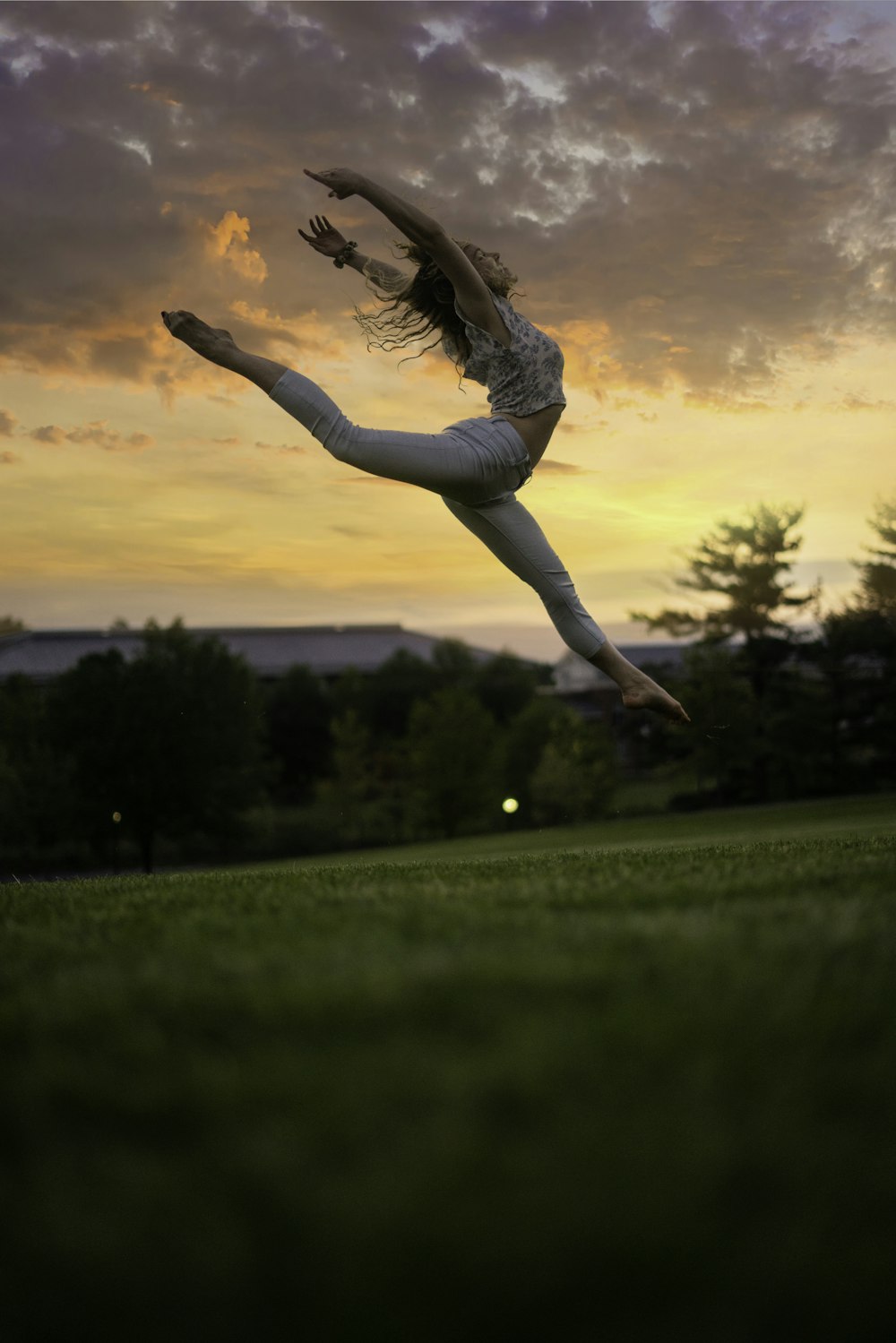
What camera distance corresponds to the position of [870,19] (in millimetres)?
9578

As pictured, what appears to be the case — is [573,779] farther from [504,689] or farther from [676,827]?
[676,827]

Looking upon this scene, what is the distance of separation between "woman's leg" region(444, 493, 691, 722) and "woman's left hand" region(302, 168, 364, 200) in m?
1.18

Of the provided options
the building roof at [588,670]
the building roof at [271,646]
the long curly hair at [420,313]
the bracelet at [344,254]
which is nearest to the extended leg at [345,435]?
the long curly hair at [420,313]

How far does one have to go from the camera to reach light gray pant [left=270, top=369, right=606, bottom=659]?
12.6ft

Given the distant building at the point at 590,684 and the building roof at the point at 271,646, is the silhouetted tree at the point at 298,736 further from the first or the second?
the building roof at the point at 271,646

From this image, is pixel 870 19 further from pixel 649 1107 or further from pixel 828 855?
pixel 649 1107

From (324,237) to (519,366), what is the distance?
1.25 m

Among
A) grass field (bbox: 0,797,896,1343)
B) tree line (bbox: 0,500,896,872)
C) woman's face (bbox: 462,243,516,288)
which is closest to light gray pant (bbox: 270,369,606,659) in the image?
woman's face (bbox: 462,243,516,288)

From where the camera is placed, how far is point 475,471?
157 inches

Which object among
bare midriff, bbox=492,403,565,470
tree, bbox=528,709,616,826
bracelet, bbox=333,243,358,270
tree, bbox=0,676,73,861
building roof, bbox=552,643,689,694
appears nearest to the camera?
bare midriff, bbox=492,403,565,470

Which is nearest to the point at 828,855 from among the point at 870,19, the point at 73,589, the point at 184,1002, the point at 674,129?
the point at 184,1002

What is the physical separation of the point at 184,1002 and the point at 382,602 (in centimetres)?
5848

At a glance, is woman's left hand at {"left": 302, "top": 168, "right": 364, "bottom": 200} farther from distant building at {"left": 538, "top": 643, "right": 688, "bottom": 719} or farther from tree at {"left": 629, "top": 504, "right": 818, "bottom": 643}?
distant building at {"left": 538, "top": 643, "right": 688, "bottom": 719}

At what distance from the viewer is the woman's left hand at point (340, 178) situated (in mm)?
3777
